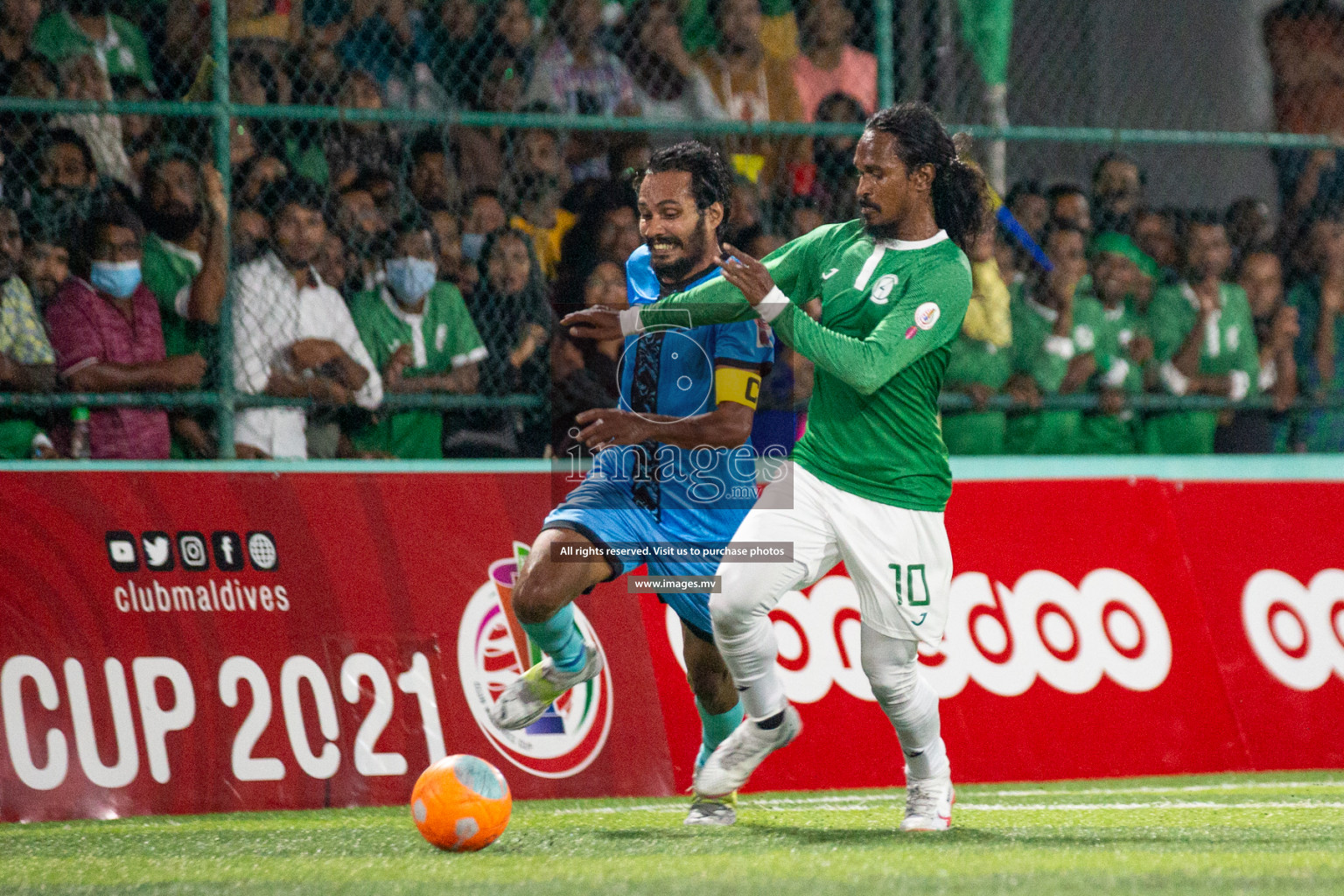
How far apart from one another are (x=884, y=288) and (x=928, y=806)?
1586 millimetres

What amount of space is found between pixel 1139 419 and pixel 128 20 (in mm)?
5436

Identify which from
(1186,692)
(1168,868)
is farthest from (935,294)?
(1186,692)

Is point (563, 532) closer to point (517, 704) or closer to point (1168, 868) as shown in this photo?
point (517, 704)

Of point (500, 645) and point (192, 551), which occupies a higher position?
point (192, 551)

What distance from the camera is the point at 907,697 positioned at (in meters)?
5.09

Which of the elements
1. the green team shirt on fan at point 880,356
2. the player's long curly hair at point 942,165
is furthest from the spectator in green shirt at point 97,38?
the player's long curly hair at point 942,165

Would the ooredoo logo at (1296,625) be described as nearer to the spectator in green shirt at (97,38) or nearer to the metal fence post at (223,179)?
the metal fence post at (223,179)

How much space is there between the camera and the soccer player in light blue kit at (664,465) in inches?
211

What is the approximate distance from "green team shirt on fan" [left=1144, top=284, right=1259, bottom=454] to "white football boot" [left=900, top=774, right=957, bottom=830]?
4305mm

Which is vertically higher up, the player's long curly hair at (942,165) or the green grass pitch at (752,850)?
the player's long curly hair at (942,165)

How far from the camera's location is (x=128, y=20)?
25.4 ft

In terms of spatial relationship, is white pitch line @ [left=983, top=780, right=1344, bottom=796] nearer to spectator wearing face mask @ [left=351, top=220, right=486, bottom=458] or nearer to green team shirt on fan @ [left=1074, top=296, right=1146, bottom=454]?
green team shirt on fan @ [left=1074, top=296, right=1146, bottom=454]

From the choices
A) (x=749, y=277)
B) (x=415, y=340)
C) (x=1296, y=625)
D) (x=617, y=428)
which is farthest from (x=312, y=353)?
(x=1296, y=625)

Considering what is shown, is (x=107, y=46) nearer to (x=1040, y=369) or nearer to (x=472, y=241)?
(x=472, y=241)
